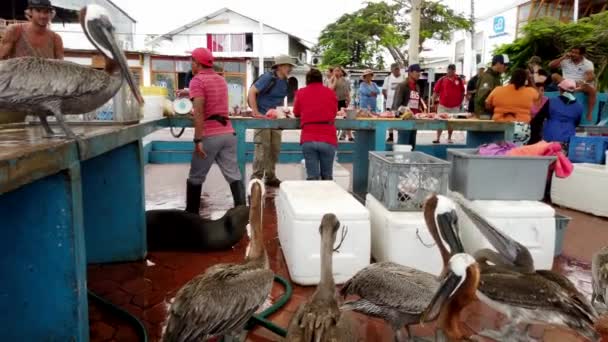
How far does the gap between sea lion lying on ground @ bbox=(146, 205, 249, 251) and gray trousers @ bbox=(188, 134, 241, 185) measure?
61cm

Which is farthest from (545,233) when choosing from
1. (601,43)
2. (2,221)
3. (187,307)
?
(601,43)

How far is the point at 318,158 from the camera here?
6031mm

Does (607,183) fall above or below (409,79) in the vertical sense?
below

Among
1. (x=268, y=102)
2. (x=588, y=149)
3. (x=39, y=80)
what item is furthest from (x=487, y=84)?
(x=39, y=80)

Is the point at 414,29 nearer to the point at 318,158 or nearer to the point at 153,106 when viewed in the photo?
the point at 318,158

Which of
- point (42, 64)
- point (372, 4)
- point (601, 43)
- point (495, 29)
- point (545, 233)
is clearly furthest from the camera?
point (372, 4)

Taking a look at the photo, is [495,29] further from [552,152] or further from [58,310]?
[58,310]

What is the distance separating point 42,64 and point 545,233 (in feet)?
13.1

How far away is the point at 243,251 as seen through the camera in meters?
4.89

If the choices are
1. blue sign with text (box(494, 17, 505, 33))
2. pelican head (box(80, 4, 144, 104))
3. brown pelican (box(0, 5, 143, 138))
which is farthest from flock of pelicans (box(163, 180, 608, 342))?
blue sign with text (box(494, 17, 505, 33))

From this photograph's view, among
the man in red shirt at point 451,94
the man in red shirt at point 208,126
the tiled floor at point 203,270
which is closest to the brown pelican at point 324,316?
the tiled floor at point 203,270

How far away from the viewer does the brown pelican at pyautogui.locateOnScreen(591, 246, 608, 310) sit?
3344mm

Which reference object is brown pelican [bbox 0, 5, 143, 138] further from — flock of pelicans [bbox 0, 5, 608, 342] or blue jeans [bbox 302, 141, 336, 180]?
blue jeans [bbox 302, 141, 336, 180]

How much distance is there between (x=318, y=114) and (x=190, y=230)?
82.0 inches
